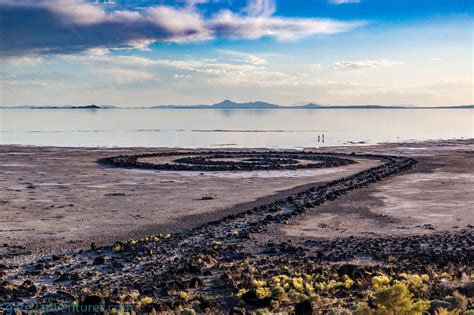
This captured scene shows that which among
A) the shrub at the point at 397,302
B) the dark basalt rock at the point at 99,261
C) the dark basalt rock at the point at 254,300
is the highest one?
the shrub at the point at 397,302

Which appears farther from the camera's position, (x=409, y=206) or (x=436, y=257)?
(x=409, y=206)

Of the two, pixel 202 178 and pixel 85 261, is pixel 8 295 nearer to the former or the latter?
pixel 85 261

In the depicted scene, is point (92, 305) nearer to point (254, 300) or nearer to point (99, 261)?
point (254, 300)

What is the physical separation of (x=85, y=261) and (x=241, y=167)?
31.6 m

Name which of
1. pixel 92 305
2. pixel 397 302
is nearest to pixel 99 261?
pixel 92 305

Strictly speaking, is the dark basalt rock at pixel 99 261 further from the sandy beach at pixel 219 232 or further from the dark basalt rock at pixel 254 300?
the dark basalt rock at pixel 254 300

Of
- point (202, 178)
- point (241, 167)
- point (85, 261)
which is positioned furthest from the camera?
point (241, 167)

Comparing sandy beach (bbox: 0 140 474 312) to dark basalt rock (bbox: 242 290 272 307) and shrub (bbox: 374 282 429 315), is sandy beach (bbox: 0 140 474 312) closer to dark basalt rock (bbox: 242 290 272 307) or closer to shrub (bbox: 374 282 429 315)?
dark basalt rock (bbox: 242 290 272 307)

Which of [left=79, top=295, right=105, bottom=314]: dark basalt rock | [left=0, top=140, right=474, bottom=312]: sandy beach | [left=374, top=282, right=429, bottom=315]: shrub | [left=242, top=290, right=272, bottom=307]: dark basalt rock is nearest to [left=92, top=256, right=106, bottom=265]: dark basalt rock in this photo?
[left=0, top=140, right=474, bottom=312]: sandy beach

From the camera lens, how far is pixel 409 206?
3131cm

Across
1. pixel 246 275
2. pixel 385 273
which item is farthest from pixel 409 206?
pixel 246 275

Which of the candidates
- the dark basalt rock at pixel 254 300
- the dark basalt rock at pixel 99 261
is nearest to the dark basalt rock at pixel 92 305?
the dark basalt rock at pixel 254 300

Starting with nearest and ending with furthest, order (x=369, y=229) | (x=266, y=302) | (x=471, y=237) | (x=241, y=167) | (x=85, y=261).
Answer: (x=266, y=302) → (x=85, y=261) → (x=471, y=237) → (x=369, y=229) → (x=241, y=167)

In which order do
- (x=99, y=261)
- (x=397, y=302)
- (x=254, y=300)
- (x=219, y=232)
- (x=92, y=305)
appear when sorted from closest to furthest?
(x=397, y=302), (x=92, y=305), (x=254, y=300), (x=99, y=261), (x=219, y=232)
